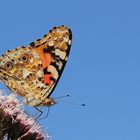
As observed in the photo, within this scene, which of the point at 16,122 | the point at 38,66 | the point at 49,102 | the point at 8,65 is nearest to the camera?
the point at 16,122

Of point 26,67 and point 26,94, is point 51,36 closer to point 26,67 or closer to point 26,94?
point 26,67

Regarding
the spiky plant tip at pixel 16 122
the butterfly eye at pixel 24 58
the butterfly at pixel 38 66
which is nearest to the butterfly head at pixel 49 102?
the butterfly at pixel 38 66

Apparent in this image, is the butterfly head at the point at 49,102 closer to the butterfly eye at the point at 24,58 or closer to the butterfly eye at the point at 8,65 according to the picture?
the butterfly eye at the point at 8,65

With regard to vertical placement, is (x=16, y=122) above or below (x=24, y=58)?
below

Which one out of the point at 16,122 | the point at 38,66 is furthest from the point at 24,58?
the point at 16,122

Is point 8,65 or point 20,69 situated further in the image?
point 20,69

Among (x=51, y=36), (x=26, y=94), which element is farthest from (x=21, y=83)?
(x=51, y=36)

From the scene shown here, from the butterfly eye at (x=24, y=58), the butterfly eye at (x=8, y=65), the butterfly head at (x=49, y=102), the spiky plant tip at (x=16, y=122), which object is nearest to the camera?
the spiky plant tip at (x=16, y=122)

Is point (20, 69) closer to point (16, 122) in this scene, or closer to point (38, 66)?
point (38, 66)

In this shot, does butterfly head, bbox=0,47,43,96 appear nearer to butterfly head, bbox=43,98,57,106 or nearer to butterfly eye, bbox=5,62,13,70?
butterfly eye, bbox=5,62,13,70

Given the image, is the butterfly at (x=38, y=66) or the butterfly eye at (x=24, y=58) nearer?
the butterfly at (x=38, y=66)
